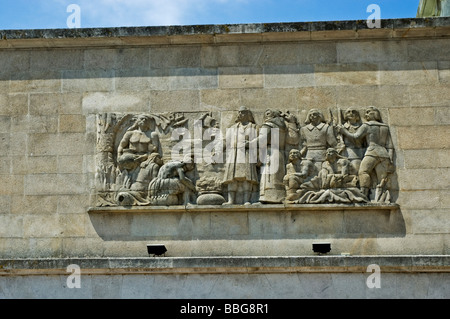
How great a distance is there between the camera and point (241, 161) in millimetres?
11453

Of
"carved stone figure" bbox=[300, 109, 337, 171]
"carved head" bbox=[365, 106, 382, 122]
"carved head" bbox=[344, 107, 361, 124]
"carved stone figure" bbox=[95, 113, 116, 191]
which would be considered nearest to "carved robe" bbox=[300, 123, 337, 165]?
"carved stone figure" bbox=[300, 109, 337, 171]

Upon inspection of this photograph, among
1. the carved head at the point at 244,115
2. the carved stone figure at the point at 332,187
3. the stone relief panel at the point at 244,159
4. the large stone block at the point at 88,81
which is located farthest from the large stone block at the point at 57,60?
the carved stone figure at the point at 332,187

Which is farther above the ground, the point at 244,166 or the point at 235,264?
the point at 244,166

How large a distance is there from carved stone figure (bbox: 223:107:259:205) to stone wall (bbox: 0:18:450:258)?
277 mm

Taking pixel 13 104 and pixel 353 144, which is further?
pixel 13 104

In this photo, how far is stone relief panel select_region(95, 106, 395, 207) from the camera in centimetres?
1137

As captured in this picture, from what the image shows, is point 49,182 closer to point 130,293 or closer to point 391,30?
point 130,293

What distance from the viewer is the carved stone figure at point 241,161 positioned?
1141 cm

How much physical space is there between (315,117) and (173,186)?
2.52 meters

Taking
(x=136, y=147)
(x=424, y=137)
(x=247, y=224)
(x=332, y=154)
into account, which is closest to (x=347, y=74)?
(x=332, y=154)

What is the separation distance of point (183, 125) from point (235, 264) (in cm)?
248

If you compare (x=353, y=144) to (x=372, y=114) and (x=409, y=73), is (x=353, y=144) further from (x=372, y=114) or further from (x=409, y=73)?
(x=409, y=73)

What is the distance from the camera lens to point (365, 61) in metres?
11.9
